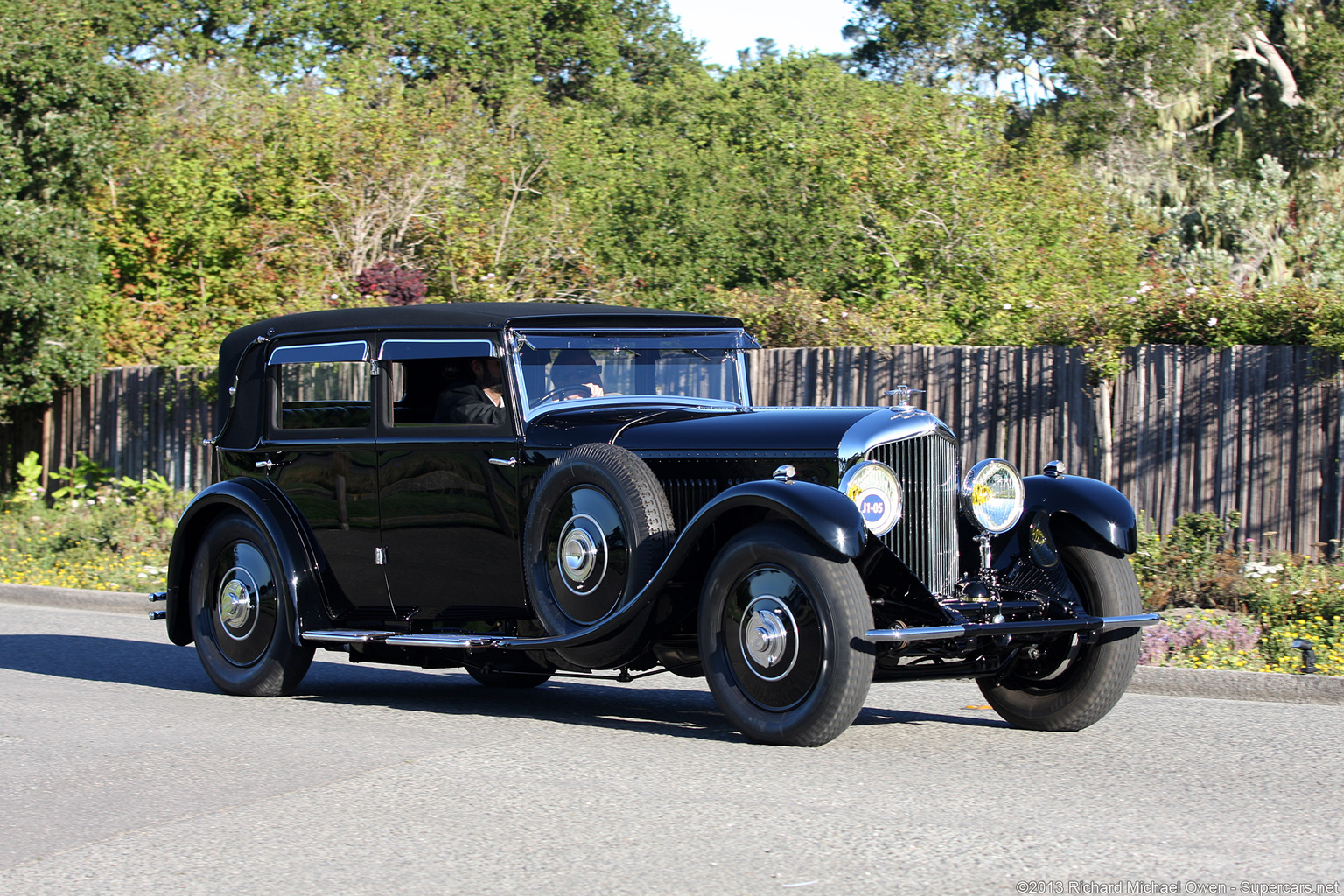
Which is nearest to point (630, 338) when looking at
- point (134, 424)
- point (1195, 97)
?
point (134, 424)

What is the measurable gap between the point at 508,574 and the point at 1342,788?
12.3 ft

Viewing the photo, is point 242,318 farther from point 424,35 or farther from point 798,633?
point 424,35

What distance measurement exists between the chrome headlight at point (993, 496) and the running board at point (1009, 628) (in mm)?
504

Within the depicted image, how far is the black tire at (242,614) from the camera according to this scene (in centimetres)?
757

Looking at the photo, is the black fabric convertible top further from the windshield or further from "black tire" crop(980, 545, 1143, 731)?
"black tire" crop(980, 545, 1143, 731)

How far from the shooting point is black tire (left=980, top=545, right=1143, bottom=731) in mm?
6293

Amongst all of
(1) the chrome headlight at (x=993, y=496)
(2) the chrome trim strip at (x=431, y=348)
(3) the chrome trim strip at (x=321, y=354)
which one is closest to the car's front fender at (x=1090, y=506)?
(1) the chrome headlight at (x=993, y=496)

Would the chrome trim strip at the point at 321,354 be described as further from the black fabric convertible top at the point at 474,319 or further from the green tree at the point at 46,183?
the green tree at the point at 46,183

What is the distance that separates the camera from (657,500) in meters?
6.31

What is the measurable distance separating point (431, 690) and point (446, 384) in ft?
6.18

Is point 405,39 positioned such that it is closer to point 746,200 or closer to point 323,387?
point 746,200

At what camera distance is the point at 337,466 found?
755 cm

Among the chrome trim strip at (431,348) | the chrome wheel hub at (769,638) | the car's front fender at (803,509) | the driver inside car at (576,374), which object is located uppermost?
the chrome trim strip at (431,348)

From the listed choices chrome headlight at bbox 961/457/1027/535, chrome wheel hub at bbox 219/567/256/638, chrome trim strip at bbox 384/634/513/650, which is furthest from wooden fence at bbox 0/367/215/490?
chrome headlight at bbox 961/457/1027/535
